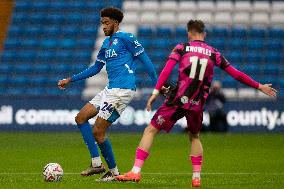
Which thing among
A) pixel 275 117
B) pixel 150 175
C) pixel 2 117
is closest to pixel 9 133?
pixel 2 117

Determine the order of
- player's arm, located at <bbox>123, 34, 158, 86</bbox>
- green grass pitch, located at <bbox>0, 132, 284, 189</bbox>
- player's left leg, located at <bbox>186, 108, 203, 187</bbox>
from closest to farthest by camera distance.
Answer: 1. player's left leg, located at <bbox>186, 108, 203, 187</bbox>
2. green grass pitch, located at <bbox>0, 132, 284, 189</bbox>
3. player's arm, located at <bbox>123, 34, 158, 86</bbox>

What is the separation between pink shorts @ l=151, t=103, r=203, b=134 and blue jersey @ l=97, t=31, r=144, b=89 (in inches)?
37.7

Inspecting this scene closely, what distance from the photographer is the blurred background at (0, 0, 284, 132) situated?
941 inches

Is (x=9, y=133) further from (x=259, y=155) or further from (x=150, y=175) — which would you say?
(x=150, y=175)

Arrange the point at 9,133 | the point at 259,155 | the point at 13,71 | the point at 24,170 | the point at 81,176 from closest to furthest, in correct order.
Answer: the point at 81,176 → the point at 24,170 → the point at 259,155 → the point at 9,133 → the point at 13,71

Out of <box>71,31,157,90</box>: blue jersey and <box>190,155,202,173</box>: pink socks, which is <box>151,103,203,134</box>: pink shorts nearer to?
<box>190,155,202,173</box>: pink socks

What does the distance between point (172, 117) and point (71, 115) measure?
12.2 meters

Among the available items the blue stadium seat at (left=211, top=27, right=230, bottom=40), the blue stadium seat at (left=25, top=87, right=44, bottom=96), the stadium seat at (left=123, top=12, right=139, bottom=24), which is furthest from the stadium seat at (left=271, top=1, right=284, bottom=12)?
the blue stadium seat at (left=25, top=87, right=44, bottom=96)

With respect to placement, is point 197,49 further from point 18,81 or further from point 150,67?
point 18,81

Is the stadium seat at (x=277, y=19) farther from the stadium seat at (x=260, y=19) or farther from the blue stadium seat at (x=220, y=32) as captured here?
the blue stadium seat at (x=220, y=32)

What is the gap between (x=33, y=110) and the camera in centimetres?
2075

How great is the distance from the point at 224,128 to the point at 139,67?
15.0ft

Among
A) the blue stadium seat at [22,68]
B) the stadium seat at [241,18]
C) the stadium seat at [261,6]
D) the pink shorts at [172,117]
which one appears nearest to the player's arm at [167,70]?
the pink shorts at [172,117]

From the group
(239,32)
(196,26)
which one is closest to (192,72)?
(196,26)
